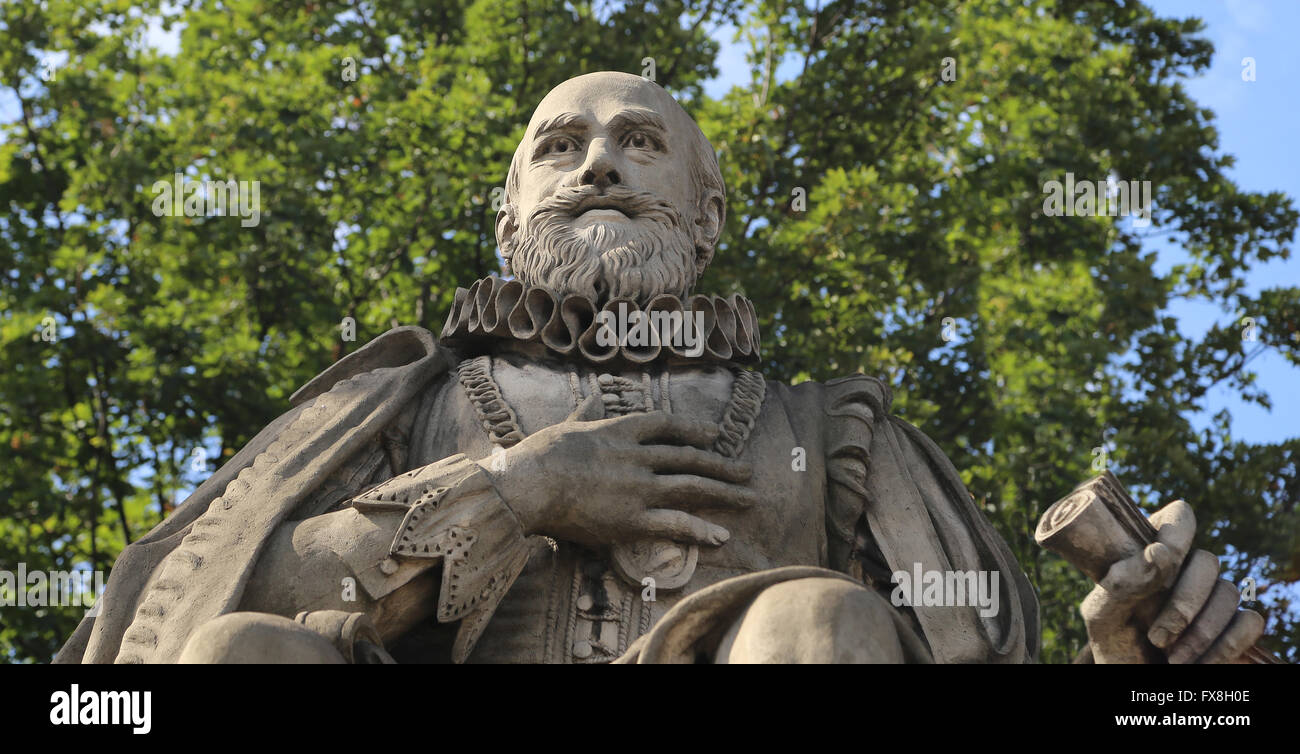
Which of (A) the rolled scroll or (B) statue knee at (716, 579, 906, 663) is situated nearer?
(B) statue knee at (716, 579, 906, 663)

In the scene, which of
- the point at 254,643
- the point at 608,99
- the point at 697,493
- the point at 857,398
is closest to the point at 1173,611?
Answer: the point at 697,493

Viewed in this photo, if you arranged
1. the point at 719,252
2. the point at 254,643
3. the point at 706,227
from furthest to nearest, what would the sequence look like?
1. the point at 719,252
2. the point at 706,227
3. the point at 254,643

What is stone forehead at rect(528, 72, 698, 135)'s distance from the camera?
25.0 feet

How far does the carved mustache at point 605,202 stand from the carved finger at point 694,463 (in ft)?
3.52

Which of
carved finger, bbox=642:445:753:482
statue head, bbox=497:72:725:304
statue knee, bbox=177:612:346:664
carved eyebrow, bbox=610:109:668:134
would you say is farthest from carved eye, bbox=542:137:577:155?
statue knee, bbox=177:612:346:664

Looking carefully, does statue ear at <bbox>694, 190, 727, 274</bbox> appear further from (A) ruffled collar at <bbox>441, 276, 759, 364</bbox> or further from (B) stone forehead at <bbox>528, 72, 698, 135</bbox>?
(A) ruffled collar at <bbox>441, 276, 759, 364</bbox>

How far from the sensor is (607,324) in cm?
715

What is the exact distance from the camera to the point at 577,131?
758cm

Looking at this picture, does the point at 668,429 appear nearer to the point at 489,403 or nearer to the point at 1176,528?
the point at 489,403

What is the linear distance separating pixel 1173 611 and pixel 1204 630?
0.10 meters

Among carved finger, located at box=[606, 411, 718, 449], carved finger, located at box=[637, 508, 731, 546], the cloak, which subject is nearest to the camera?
the cloak

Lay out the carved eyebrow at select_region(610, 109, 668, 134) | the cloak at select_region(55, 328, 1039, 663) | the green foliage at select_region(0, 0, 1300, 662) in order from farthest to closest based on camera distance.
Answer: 1. the green foliage at select_region(0, 0, 1300, 662)
2. the carved eyebrow at select_region(610, 109, 668, 134)
3. the cloak at select_region(55, 328, 1039, 663)

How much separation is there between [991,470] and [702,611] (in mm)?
8328

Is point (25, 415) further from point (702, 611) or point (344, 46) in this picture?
point (702, 611)
